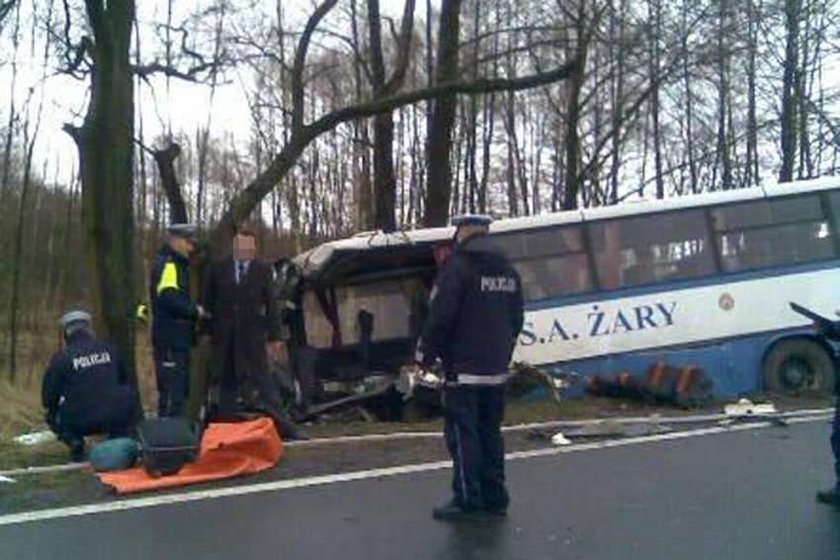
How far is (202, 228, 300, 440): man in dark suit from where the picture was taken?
36.0 feet

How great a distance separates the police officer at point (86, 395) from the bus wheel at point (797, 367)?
9.41 m

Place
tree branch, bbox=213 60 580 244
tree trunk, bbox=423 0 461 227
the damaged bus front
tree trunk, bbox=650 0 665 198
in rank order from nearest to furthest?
the damaged bus front, tree branch, bbox=213 60 580 244, tree trunk, bbox=650 0 665 198, tree trunk, bbox=423 0 461 227

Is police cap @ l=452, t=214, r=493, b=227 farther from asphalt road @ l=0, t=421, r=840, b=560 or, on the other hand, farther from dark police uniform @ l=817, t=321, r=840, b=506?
→ dark police uniform @ l=817, t=321, r=840, b=506

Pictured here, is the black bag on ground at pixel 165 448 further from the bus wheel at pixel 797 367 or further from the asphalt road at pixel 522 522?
the bus wheel at pixel 797 367

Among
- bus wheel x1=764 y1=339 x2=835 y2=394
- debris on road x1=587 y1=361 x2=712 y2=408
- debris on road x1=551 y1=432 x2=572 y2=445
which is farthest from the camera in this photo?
bus wheel x1=764 y1=339 x2=835 y2=394

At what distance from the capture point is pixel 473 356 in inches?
288

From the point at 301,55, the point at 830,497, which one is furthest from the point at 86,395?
the point at 301,55

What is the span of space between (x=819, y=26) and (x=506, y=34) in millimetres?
15319

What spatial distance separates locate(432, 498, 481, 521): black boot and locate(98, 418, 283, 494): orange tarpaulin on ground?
2.05 meters

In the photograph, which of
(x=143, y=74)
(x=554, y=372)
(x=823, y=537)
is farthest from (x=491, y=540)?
(x=143, y=74)

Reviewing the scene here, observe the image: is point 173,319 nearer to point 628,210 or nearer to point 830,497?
point 830,497

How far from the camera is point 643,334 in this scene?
53.5 feet

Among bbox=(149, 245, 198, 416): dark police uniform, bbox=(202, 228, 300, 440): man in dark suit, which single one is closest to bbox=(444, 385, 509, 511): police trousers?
bbox=(202, 228, 300, 440): man in dark suit

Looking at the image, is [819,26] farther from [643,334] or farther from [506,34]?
[643,334]
